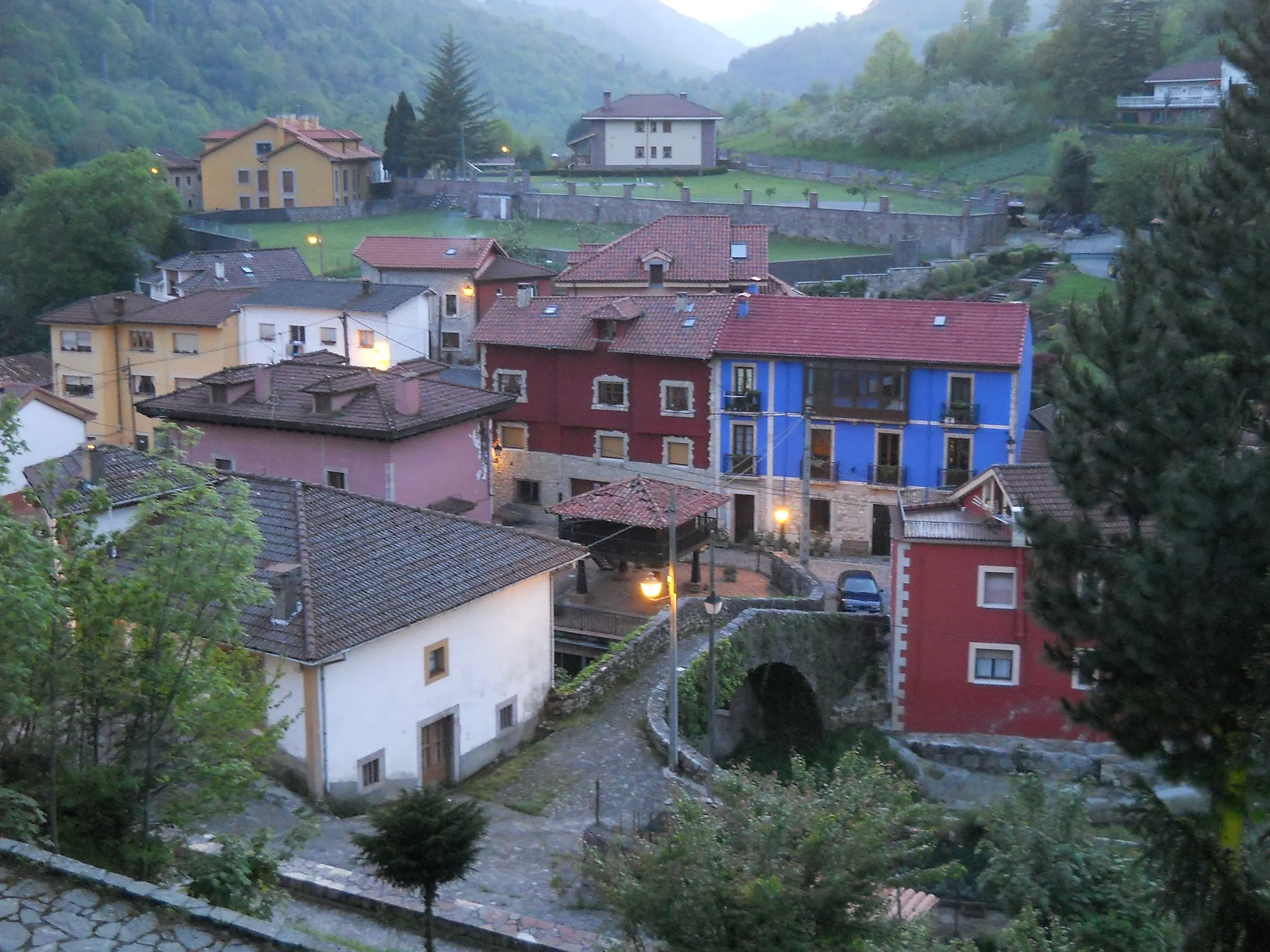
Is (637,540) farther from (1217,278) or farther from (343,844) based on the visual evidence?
(1217,278)

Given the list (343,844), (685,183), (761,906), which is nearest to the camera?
(761,906)

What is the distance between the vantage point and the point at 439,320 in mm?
48156

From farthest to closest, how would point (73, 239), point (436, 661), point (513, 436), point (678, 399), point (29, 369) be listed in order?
point (73, 239) < point (29, 369) < point (513, 436) < point (678, 399) < point (436, 661)

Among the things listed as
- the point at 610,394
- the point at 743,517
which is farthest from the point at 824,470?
the point at 610,394

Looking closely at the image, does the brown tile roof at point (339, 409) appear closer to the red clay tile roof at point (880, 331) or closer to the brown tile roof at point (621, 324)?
the brown tile roof at point (621, 324)

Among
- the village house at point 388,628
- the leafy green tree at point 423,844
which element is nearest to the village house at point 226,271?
the village house at point 388,628

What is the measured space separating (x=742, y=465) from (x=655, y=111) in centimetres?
4682

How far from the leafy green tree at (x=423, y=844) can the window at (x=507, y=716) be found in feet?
32.0

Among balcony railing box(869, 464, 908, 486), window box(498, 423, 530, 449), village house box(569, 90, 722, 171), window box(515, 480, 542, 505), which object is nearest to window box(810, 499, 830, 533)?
balcony railing box(869, 464, 908, 486)

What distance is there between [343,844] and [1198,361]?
37.3 ft

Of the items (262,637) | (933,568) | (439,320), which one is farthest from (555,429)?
(262,637)

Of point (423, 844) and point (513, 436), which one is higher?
point (423, 844)

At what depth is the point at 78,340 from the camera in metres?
44.2

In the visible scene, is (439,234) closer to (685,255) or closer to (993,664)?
(685,255)
